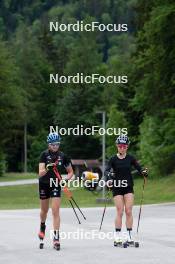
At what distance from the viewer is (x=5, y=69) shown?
2731 inches

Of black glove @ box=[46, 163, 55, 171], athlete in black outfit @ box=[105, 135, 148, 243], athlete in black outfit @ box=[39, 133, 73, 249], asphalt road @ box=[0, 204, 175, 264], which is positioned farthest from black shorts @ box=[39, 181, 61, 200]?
athlete in black outfit @ box=[105, 135, 148, 243]

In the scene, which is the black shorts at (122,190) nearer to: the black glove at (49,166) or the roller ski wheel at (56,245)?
the black glove at (49,166)

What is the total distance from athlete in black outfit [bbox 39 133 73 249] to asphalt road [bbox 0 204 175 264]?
1.87 feet

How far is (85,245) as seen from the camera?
1398 cm

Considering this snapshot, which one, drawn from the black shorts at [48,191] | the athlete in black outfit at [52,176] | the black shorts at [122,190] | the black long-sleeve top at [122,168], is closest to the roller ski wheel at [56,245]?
the athlete in black outfit at [52,176]

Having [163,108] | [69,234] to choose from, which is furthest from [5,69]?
[69,234]

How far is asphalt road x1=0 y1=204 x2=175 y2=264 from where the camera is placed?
39.4 feet

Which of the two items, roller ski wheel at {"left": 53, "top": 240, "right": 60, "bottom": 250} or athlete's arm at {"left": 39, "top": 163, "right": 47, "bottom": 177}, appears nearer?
roller ski wheel at {"left": 53, "top": 240, "right": 60, "bottom": 250}

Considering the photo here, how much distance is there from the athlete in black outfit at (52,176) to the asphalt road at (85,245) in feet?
1.87

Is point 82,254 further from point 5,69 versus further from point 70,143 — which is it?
point 70,143

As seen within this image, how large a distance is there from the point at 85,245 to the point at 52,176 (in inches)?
57.6

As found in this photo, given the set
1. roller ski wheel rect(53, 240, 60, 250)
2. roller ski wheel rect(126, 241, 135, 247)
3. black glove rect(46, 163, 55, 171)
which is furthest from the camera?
roller ski wheel rect(126, 241, 135, 247)

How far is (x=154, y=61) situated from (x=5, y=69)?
3251 cm

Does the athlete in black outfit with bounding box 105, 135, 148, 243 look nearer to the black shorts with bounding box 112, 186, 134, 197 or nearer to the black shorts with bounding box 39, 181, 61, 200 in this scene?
the black shorts with bounding box 112, 186, 134, 197
